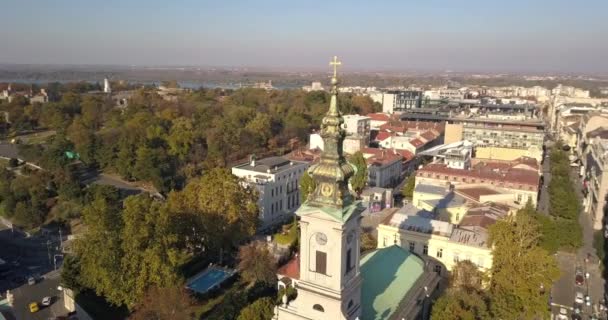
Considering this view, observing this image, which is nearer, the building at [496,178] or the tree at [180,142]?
the building at [496,178]

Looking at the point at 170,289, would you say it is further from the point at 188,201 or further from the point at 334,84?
the point at 334,84

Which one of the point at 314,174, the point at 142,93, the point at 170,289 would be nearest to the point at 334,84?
the point at 314,174

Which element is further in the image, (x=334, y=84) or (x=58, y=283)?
(x=58, y=283)

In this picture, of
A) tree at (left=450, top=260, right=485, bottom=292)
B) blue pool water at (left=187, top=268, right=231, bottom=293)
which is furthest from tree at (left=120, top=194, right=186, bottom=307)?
tree at (left=450, top=260, right=485, bottom=292)

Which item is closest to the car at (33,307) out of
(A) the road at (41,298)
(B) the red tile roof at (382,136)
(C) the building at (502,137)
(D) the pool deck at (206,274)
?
(A) the road at (41,298)

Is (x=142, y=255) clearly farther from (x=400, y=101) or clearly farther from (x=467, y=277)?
(x=400, y=101)

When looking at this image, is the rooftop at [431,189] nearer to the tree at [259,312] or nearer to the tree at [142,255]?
the tree at [259,312]

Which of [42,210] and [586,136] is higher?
[586,136]
